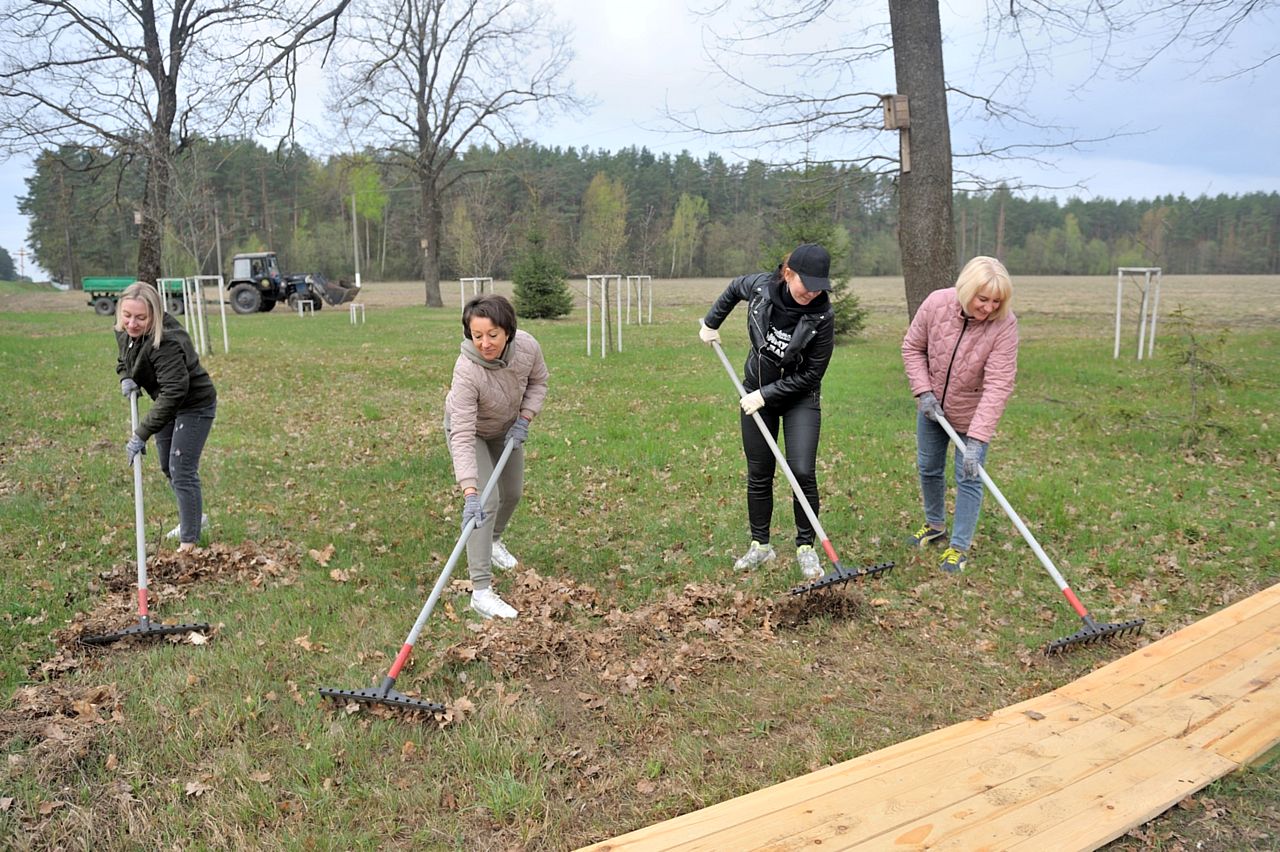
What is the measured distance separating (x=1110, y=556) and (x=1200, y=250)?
191 feet

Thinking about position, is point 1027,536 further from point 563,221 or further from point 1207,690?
point 563,221

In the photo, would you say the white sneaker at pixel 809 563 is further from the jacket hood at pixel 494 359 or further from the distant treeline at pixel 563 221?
the distant treeline at pixel 563 221

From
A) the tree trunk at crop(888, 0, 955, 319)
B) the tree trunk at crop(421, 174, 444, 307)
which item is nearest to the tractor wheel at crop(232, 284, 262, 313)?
the tree trunk at crop(421, 174, 444, 307)

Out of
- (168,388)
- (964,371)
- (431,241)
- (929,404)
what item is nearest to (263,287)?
(431,241)

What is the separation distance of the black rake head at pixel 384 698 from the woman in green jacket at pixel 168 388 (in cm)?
236

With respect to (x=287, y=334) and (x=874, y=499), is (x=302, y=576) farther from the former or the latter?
(x=287, y=334)

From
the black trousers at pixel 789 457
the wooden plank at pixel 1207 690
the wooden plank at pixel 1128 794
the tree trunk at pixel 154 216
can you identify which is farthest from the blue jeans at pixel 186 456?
the tree trunk at pixel 154 216

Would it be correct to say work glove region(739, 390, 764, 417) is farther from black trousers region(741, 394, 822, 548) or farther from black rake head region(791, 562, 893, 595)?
black rake head region(791, 562, 893, 595)

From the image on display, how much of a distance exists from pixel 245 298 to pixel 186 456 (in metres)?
29.2

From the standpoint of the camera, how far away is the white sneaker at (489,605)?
4.55 metres

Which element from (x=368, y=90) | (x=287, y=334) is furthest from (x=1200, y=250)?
(x=287, y=334)

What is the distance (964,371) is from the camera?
16.2ft

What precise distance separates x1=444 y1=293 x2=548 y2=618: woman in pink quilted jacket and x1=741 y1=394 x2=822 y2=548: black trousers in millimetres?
1343

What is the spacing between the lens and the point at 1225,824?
2.88 meters
